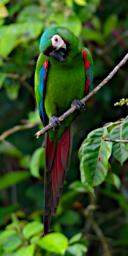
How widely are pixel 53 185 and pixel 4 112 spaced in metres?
1.19

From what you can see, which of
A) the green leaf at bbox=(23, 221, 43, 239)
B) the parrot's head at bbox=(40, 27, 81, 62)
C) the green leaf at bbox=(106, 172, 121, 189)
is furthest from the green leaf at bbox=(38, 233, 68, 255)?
the parrot's head at bbox=(40, 27, 81, 62)

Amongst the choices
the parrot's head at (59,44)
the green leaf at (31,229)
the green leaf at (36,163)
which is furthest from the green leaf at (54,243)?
the parrot's head at (59,44)

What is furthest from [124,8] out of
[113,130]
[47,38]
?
[113,130]

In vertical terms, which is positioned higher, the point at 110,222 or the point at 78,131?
the point at 78,131

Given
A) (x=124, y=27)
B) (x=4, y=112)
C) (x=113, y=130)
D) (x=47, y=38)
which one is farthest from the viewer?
(x=4, y=112)

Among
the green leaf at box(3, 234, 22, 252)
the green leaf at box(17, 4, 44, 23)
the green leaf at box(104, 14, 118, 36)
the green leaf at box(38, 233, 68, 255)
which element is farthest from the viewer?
the green leaf at box(104, 14, 118, 36)

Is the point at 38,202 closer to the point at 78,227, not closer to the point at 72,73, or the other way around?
the point at 78,227

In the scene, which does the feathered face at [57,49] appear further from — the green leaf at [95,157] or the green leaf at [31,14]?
the green leaf at [31,14]

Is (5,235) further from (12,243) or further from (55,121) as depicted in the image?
(55,121)

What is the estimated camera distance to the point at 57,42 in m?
2.30

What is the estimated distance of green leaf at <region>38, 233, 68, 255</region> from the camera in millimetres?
2398

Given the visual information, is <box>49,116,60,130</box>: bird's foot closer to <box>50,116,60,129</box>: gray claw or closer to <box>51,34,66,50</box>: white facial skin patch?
<box>50,116,60,129</box>: gray claw

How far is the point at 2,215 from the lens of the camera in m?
3.11

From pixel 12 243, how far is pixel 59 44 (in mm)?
761
